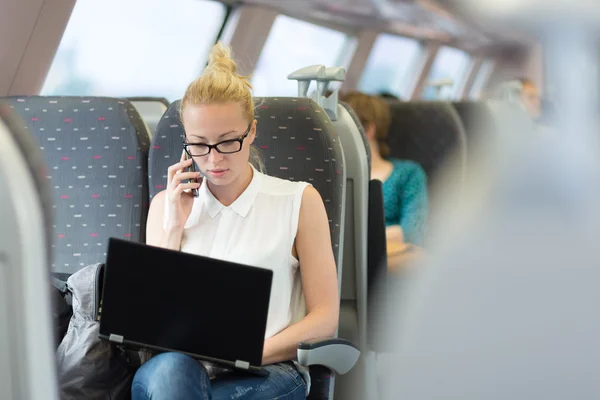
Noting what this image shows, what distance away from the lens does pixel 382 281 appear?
6.50ft

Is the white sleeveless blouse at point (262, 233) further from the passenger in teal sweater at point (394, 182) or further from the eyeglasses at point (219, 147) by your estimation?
the passenger in teal sweater at point (394, 182)

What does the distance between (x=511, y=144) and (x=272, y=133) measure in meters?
1.15

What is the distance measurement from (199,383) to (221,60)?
25.0 inches

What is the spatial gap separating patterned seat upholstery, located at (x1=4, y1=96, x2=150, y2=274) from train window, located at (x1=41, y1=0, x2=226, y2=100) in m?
1.66

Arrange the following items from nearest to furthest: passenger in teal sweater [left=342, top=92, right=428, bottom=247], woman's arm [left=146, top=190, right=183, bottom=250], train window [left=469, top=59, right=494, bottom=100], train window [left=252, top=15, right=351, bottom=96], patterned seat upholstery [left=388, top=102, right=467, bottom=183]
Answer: woman's arm [left=146, top=190, right=183, bottom=250]
train window [left=469, top=59, right=494, bottom=100]
passenger in teal sweater [left=342, top=92, right=428, bottom=247]
patterned seat upholstery [left=388, top=102, right=467, bottom=183]
train window [left=252, top=15, right=351, bottom=96]

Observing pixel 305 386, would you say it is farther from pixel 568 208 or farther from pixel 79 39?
pixel 79 39

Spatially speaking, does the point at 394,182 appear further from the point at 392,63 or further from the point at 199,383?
the point at 392,63

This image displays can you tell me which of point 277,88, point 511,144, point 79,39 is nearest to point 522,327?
point 511,144

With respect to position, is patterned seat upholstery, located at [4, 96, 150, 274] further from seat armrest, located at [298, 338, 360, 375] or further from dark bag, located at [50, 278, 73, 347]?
seat armrest, located at [298, 338, 360, 375]

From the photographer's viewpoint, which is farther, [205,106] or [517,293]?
[205,106]

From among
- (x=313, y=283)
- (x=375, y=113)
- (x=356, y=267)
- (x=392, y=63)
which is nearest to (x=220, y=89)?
(x=313, y=283)

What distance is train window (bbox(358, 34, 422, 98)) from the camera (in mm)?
7730

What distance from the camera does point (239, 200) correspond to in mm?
1530

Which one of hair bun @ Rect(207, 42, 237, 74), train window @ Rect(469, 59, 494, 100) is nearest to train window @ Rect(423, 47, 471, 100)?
train window @ Rect(469, 59, 494, 100)
